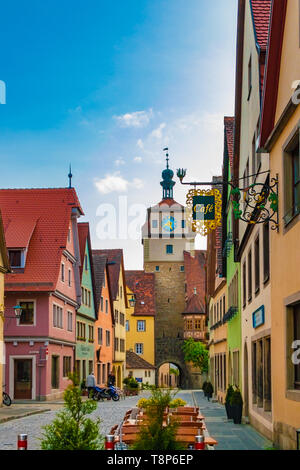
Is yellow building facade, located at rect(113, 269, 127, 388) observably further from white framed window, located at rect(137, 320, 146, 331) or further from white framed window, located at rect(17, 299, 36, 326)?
white framed window, located at rect(17, 299, 36, 326)

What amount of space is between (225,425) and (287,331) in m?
8.18

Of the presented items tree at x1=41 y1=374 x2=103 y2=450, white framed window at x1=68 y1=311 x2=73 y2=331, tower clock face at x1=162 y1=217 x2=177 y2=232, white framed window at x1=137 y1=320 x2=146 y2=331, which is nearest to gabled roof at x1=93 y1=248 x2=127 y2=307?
white framed window at x1=137 y1=320 x2=146 y2=331

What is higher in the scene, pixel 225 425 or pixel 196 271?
pixel 196 271

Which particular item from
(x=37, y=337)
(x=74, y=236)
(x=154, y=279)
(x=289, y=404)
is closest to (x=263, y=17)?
(x=289, y=404)

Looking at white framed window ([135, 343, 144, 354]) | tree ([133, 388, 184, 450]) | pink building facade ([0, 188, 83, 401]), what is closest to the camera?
tree ([133, 388, 184, 450])

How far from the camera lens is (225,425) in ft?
63.5

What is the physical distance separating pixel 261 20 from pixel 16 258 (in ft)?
74.9

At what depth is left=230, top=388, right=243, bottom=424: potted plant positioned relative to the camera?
20.0 m

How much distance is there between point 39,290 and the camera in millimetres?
34250

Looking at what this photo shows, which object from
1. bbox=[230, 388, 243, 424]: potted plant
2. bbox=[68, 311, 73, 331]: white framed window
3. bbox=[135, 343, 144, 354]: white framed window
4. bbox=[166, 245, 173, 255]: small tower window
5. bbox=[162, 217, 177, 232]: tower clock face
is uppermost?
bbox=[162, 217, 177, 232]: tower clock face

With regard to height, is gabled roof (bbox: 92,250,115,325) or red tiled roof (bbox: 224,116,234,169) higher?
red tiled roof (bbox: 224,116,234,169)

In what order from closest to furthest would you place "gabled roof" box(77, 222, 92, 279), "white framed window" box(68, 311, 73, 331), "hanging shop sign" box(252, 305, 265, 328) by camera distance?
"hanging shop sign" box(252, 305, 265, 328), "white framed window" box(68, 311, 73, 331), "gabled roof" box(77, 222, 92, 279)

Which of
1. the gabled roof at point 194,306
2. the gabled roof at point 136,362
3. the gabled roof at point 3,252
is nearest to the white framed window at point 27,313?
the gabled roof at point 3,252

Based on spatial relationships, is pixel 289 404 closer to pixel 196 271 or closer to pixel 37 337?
pixel 37 337
